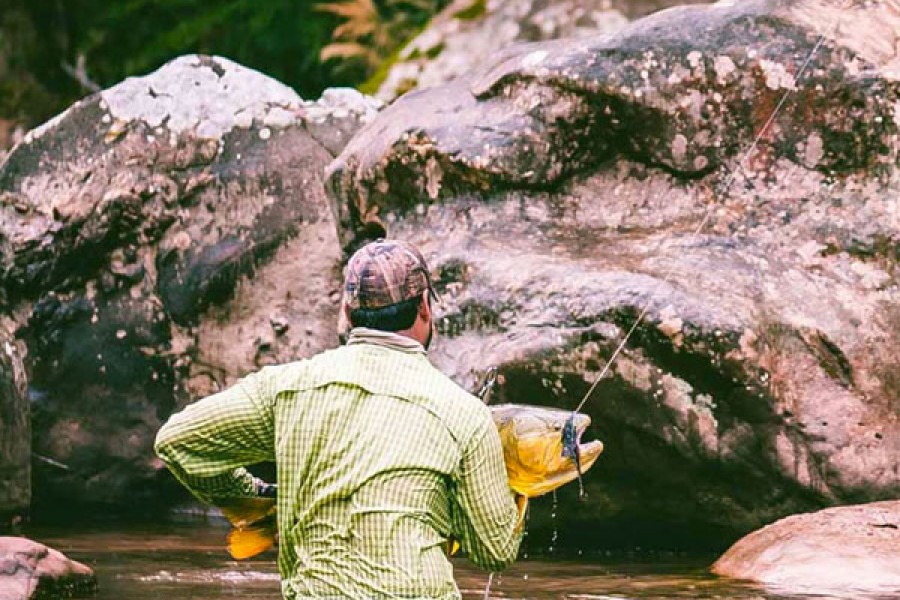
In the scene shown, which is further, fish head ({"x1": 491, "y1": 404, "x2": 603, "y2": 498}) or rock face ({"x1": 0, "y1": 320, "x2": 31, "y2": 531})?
rock face ({"x1": 0, "y1": 320, "x2": 31, "y2": 531})

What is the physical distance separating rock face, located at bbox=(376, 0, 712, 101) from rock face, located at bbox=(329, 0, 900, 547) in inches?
187

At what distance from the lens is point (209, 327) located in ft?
29.2

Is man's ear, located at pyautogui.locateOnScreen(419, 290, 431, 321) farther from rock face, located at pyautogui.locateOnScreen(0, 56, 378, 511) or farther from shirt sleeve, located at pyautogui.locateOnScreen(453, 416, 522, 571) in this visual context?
rock face, located at pyautogui.locateOnScreen(0, 56, 378, 511)

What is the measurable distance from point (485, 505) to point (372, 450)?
0.27m

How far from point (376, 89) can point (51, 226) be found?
179 inches

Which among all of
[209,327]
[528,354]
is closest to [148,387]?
[209,327]

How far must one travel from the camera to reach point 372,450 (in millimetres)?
3096

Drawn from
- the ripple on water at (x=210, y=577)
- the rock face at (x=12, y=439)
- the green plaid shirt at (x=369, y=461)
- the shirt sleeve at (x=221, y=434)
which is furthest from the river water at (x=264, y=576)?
the green plaid shirt at (x=369, y=461)

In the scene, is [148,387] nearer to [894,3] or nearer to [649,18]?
[649,18]

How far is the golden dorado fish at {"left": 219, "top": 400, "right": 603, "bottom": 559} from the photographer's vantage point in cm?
354

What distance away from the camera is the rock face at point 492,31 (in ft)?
42.0

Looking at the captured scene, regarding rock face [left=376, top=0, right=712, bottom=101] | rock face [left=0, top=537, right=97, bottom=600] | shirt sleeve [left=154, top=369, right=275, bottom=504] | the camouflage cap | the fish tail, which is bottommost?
rock face [left=0, top=537, right=97, bottom=600]

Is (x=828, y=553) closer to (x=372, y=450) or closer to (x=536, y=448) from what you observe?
(x=536, y=448)

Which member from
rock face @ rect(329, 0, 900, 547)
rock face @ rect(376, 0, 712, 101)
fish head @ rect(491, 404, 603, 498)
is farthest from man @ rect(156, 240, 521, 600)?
rock face @ rect(376, 0, 712, 101)
